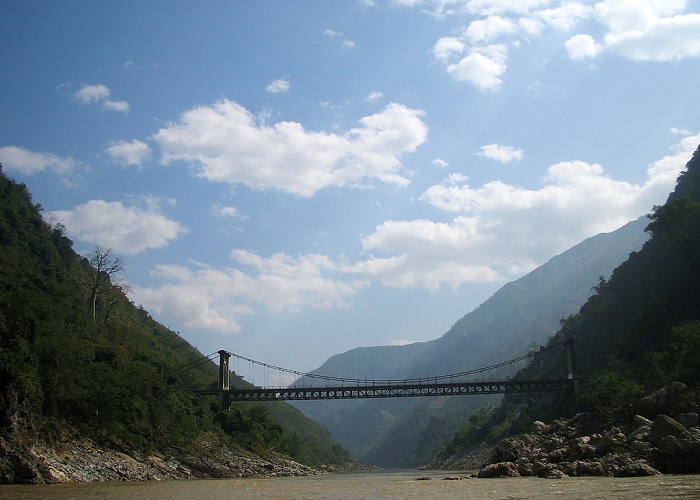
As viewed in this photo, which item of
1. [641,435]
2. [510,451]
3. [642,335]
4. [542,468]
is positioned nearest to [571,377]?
[642,335]

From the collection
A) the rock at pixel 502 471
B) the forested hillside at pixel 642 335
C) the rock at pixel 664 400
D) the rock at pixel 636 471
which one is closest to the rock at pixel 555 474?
the rock at pixel 636 471

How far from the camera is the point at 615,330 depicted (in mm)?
85500

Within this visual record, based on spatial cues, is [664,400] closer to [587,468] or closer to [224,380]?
[587,468]

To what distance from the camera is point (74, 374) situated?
44906mm

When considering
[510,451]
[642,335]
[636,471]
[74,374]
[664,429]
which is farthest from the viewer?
[642,335]

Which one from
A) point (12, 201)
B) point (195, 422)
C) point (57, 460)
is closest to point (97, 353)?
point (195, 422)

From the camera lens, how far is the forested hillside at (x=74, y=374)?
35.5 m

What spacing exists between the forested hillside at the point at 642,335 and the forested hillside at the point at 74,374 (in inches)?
1470

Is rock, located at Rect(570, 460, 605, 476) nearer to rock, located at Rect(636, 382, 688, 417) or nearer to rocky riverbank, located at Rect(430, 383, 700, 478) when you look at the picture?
rocky riverbank, located at Rect(430, 383, 700, 478)

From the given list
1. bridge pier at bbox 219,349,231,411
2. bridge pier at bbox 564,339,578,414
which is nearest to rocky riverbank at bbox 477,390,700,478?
bridge pier at bbox 564,339,578,414

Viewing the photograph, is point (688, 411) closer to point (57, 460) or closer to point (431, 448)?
point (57, 460)

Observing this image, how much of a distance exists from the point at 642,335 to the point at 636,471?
48.9 metres

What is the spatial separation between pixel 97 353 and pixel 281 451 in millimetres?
36792

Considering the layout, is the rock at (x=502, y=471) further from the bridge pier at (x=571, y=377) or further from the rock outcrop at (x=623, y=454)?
the bridge pier at (x=571, y=377)
